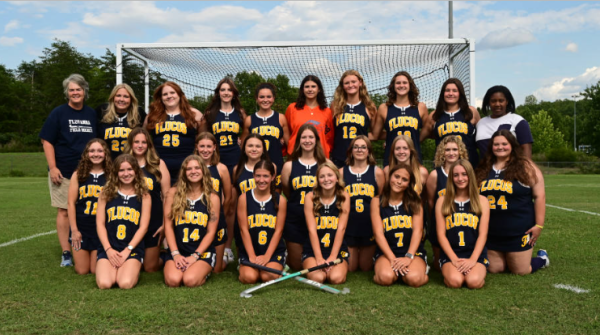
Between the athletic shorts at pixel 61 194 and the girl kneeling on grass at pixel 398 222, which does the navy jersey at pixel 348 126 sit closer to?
the girl kneeling on grass at pixel 398 222

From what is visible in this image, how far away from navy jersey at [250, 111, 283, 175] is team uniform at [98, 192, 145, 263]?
1427 mm

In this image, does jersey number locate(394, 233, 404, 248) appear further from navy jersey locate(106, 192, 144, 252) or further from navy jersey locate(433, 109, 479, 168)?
navy jersey locate(106, 192, 144, 252)

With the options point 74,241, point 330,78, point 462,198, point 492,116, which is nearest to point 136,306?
point 74,241

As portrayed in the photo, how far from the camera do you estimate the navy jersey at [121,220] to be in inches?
158

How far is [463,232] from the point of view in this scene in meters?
3.84

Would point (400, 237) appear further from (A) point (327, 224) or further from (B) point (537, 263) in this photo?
(B) point (537, 263)

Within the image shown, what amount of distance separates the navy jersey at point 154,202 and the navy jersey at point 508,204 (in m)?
2.92

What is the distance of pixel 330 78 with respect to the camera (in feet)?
26.1

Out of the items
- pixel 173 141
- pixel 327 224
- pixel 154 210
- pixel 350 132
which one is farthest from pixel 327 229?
pixel 173 141

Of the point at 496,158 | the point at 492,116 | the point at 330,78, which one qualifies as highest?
the point at 330,78

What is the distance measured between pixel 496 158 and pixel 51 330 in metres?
3.64

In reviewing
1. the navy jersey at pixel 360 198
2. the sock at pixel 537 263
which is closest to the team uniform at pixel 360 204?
the navy jersey at pixel 360 198

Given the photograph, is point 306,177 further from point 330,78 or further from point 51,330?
point 330,78

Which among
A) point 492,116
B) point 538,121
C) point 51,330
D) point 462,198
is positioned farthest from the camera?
point 538,121
